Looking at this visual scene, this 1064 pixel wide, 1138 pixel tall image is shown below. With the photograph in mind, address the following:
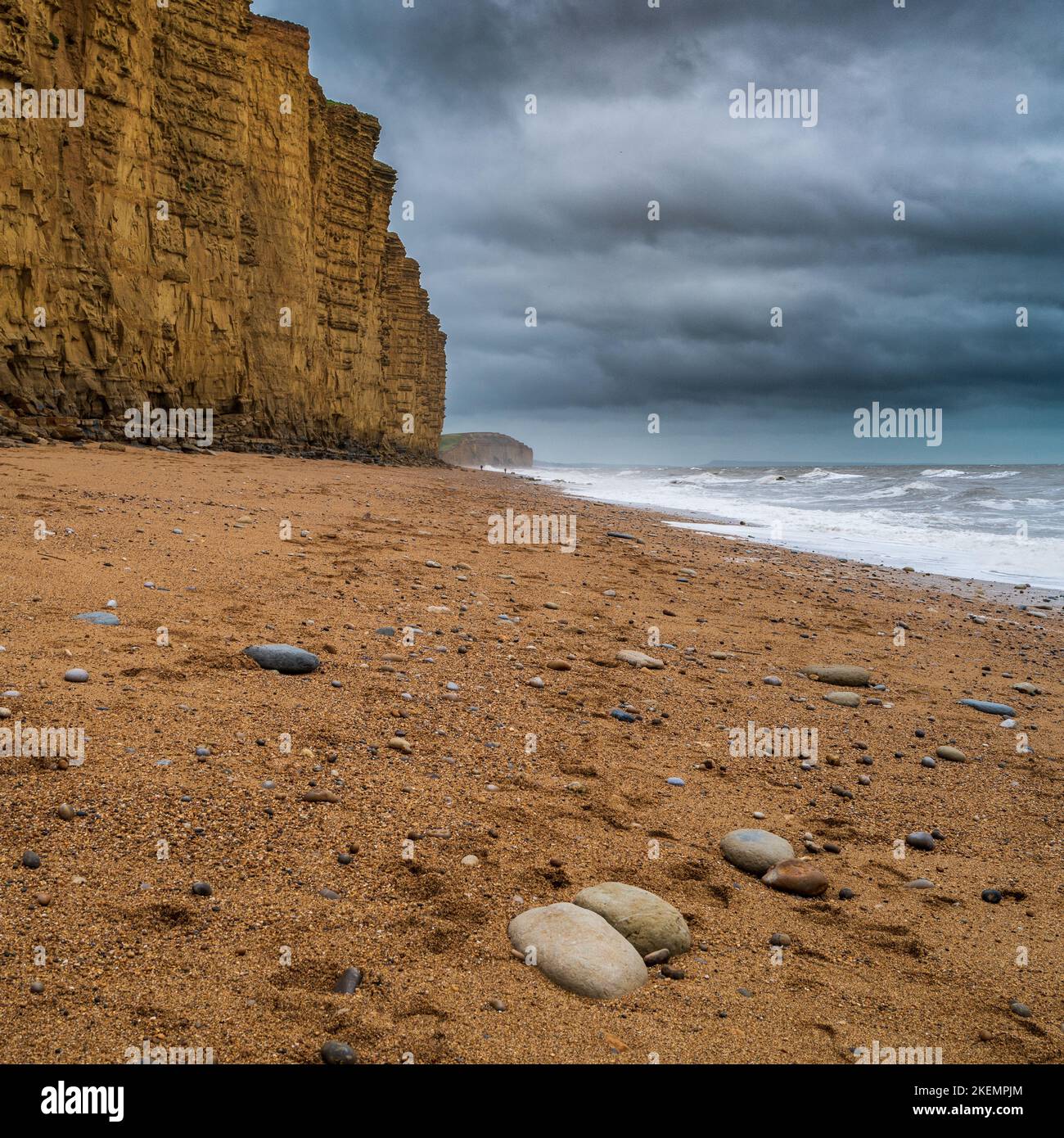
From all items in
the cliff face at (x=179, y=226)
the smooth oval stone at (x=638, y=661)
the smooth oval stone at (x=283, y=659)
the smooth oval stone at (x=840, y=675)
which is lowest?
the smooth oval stone at (x=840, y=675)

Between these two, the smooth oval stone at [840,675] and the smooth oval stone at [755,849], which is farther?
the smooth oval stone at [840,675]

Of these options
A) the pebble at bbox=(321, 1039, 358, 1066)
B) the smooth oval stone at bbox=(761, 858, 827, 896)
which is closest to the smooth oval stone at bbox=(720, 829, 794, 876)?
the smooth oval stone at bbox=(761, 858, 827, 896)

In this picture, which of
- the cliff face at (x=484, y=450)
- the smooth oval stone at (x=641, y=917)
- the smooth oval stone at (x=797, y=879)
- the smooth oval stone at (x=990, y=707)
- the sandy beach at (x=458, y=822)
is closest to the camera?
the sandy beach at (x=458, y=822)

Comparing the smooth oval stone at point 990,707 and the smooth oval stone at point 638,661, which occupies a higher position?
the smooth oval stone at point 638,661

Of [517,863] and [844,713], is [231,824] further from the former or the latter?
[844,713]

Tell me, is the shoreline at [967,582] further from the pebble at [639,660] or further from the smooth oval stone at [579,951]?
the smooth oval stone at [579,951]

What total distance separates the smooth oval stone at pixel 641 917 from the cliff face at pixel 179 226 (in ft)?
51.7

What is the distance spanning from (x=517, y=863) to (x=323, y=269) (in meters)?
31.3

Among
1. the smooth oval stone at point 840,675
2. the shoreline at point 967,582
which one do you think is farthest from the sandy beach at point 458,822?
the shoreline at point 967,582

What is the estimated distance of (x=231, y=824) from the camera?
2.84 metres

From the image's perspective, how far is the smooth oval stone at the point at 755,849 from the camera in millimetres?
3230

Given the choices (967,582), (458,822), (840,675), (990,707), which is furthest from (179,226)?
(990,707)
